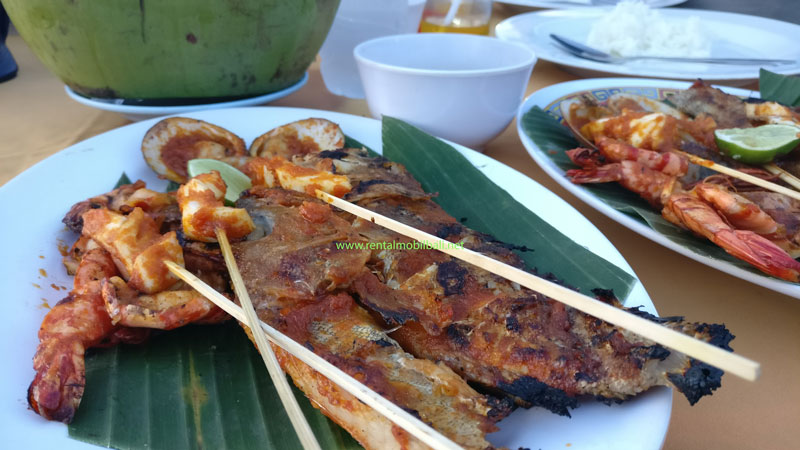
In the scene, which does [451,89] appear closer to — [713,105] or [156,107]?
[713,105]

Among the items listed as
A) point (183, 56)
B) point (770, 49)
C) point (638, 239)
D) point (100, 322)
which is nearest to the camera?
point (100, 322)

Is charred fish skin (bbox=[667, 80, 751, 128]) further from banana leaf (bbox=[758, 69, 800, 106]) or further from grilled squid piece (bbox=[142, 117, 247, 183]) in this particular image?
grilled squid piece (bbox=[142, 117, 247, 183])

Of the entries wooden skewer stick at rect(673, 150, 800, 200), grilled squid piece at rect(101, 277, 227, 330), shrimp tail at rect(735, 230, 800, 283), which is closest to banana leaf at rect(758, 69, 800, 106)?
wooden skewer stick at rect(673, 150, 800, 200)

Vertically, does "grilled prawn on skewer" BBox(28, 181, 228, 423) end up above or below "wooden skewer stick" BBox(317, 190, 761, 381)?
below

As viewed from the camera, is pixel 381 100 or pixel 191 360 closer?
pixel 191 360

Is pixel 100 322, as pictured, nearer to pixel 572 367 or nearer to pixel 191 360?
pixel 191 360

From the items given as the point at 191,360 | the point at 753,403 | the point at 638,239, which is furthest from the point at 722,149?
the point at 191,360

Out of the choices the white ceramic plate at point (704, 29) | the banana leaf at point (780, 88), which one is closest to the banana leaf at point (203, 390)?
the banana leaf at point (780, 88)
